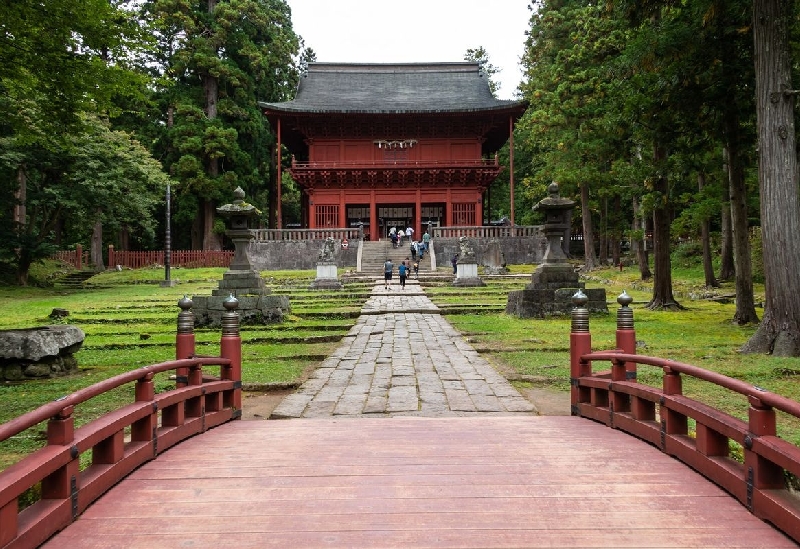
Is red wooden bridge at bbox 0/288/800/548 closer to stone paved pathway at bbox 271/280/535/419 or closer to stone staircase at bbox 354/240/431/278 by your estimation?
stone paved pathway at bbox 271/280/535/419

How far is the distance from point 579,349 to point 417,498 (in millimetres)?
2960

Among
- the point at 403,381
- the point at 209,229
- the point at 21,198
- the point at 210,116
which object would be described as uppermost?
the point at 210,116

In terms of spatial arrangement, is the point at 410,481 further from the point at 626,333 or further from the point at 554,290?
the point at 554,290

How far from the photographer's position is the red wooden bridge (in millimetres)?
2957

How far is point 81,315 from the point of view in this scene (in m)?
16.1

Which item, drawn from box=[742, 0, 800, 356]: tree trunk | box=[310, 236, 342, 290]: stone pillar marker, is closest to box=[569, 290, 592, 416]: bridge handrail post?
box=[742, 0, 800, 356]: tree trunk

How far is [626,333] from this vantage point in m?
5.45

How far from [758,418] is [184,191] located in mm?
34848

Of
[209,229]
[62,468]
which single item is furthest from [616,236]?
[62,468]

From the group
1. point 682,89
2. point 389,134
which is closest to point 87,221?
point 389,134

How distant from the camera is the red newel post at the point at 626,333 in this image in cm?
530

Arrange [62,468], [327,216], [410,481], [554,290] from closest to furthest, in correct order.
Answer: [62,468], [410,481], [554,290], [327,216]

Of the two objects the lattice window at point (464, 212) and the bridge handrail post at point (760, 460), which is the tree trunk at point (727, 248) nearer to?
the lattice window at point (464, 212)

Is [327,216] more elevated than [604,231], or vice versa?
[327,216]
